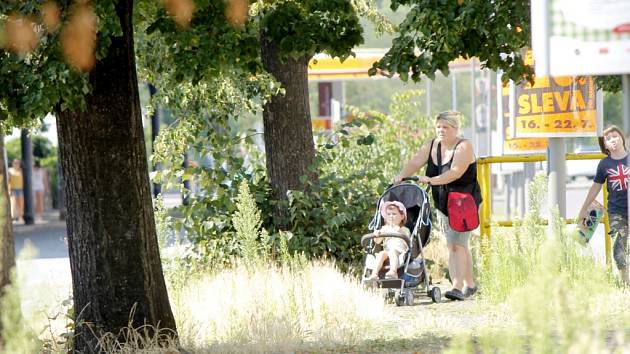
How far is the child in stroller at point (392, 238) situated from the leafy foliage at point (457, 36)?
2315 mm

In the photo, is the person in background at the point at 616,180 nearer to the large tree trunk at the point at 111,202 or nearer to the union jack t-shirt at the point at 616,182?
the union jack t-shirt at the point at 616,182

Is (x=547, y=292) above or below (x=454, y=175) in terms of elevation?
below

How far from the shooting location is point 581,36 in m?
5.45

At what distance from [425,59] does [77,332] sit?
3128mm

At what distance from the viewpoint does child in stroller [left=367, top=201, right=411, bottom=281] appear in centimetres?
1222

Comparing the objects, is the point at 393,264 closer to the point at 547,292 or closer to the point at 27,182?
the point at 547,292

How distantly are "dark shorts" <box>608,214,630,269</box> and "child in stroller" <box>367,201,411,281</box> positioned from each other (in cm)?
177

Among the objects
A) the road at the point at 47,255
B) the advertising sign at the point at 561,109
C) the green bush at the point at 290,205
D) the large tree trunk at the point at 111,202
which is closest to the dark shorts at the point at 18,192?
the road at the point at 47,255

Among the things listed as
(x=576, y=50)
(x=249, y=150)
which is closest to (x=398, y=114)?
(x=249, y=150)

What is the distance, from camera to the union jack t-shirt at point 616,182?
12172 millimetres

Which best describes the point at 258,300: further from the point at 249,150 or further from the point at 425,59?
the point at 249,150

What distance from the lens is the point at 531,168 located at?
22.8 metres

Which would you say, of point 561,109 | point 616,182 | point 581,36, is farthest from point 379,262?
point 581,36

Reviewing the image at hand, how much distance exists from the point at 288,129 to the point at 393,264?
93.5 inches
